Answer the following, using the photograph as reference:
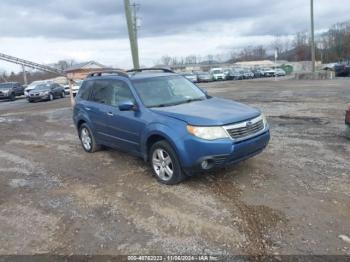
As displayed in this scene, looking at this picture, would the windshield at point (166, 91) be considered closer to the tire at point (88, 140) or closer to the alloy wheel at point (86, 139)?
the tire at point (88, 140)

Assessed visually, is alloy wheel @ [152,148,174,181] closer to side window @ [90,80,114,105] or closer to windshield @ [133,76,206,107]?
windshield @ [133,76,206,107]

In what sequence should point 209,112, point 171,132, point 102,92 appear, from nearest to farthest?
1. point 171,132
2. point 209,112
3. point 102,92

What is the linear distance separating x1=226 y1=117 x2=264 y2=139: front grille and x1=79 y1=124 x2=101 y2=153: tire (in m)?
3.54

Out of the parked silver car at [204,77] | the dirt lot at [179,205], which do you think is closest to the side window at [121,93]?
the dirt lot at [179,205]

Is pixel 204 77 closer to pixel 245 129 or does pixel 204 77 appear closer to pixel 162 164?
pixel 162 164

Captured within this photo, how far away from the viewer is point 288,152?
23.4ft

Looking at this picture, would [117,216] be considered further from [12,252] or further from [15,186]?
[15,186]

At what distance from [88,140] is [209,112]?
3.52m

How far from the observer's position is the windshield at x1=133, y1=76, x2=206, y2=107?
6148 millimetres

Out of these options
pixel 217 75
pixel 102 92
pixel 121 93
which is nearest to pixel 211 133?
pixel 121 93

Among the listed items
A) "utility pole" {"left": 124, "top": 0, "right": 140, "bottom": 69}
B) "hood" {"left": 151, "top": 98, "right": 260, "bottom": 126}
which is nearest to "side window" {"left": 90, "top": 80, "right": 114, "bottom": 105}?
"hood" {"left": 151, "top": 98, "right": 260, "bottom": 126}

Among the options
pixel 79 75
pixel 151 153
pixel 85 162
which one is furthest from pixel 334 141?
pixel 79 75

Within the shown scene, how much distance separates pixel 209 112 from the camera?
545 cm

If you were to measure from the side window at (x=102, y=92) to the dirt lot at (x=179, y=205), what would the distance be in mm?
1205
